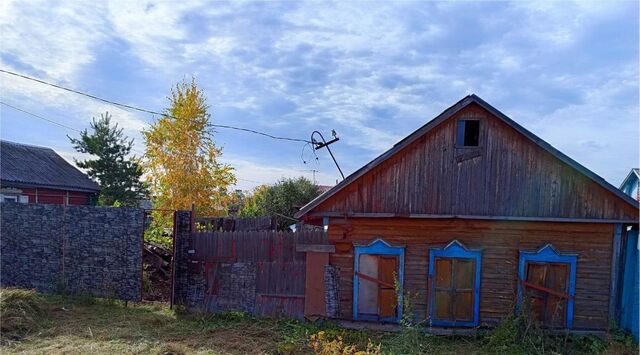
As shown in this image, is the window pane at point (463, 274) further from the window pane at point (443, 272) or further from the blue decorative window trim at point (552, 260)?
the blue decorative window trim at point (552, 260)

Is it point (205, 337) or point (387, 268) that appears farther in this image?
point (387, 268)

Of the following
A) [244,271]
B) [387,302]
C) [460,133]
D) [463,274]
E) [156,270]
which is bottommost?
[156,270]

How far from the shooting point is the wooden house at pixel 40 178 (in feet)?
62.7

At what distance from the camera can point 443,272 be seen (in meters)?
8.91

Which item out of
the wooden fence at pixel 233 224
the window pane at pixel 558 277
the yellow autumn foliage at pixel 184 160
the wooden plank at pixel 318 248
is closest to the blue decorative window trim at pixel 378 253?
the wooden plank at pixel 318 248

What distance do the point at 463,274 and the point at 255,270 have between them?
4982 millimetres

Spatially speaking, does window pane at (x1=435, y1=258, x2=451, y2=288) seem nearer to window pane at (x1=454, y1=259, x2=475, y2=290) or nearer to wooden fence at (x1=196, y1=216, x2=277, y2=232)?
window pane at (x1=454, y1=259, x2=475, y2=290)

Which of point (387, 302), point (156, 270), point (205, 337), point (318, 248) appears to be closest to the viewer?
point (205, 337)

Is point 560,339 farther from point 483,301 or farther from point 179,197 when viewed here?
point 179,197

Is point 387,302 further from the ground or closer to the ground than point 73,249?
closer to the ground

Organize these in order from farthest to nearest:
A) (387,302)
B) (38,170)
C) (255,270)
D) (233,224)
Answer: (38,170)
(233,224)
(255,270)
(387,302)

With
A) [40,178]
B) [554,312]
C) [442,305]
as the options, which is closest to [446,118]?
[442,305]

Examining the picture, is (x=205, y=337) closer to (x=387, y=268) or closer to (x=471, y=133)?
(x=387, y=268)

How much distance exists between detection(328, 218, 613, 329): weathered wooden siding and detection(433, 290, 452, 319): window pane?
243mm
